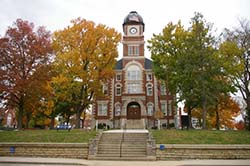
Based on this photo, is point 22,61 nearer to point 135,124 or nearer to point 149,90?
point 135,124

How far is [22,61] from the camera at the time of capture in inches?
950

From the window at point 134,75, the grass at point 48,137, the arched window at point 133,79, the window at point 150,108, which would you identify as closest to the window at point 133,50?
the arched window at point 133,79

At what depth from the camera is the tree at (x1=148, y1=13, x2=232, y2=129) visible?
79.3 feet

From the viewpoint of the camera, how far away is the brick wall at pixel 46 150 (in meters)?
16.7

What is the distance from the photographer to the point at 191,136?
1883 centimetres

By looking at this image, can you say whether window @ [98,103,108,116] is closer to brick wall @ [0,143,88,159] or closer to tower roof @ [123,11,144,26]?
tower roof @ [123,11,144,26]

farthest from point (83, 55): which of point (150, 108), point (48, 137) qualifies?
point (150, 108)

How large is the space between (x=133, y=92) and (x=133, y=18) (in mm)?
11486

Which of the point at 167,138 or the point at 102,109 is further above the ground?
the point at 102,109

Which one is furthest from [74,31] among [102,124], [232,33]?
[232,33]

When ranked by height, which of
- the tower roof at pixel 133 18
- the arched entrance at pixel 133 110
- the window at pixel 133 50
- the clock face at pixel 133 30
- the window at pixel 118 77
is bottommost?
the arched entrance at pixel 133 110

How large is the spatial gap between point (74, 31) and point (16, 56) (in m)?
6.32

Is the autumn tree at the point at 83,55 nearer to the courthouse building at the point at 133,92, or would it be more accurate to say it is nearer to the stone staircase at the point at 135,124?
the stone staircase at the point at 135,124

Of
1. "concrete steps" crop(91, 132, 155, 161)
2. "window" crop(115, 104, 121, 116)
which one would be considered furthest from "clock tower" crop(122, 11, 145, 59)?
"concrete steps" crop(91, 132, 155, 161)
